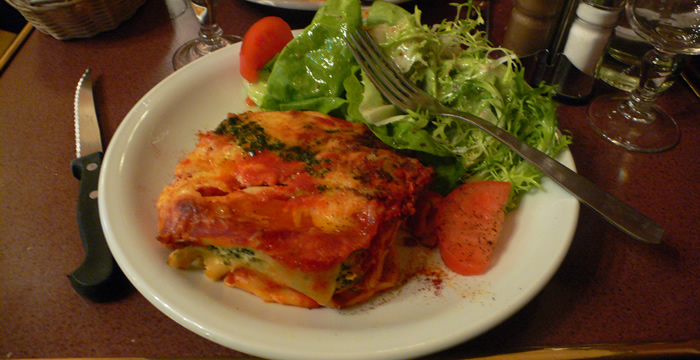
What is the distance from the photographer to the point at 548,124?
157 cm

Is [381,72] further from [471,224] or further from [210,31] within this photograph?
[210,31]

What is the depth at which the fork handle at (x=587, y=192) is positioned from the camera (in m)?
1.23

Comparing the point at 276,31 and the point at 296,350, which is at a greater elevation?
the point at 276,31

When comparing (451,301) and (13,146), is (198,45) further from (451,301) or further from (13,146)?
(451,301)

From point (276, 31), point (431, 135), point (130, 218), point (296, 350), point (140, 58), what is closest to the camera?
point (296, 350)

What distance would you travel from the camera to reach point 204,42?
2.45m

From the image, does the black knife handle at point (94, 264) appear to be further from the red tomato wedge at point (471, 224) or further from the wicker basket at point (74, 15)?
the wicker basket at point (74, 15)

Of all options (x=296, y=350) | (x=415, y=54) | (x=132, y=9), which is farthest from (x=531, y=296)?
(x=132, y=9)

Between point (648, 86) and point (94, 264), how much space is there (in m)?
2.35

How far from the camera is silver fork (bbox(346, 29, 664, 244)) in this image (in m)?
1.25

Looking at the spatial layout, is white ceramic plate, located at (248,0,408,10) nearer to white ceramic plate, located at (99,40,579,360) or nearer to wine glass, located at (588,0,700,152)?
white ceramic plate, located at (99,40,579,360)

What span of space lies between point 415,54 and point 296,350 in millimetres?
1299

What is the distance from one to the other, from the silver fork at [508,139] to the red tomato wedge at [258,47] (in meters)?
0.41

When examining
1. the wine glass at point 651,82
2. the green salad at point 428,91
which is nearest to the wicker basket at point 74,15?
the green salad at point 428,91
